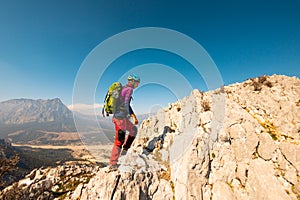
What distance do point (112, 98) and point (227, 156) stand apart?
43.7 ft

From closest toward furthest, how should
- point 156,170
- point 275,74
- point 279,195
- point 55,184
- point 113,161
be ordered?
point 279,195, point 113,161, point 156,170, point 275,74, point 55,184

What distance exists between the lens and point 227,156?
16609 millimetres

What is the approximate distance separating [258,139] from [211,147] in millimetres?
4631

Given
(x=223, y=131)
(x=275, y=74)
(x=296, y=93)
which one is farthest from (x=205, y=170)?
(x=275, y=74)

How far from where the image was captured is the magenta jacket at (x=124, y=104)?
38.4 feet

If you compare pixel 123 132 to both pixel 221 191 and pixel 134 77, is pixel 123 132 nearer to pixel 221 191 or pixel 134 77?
pixel 134 77

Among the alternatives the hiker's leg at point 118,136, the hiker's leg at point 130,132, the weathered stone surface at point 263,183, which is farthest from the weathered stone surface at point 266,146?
the hiker's leg at point 118,136

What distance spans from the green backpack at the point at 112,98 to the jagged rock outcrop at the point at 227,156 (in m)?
7.09

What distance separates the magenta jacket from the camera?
11.7 metres

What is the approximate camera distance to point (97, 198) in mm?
14695

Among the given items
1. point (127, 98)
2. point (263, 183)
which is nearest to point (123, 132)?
point (127, 98)

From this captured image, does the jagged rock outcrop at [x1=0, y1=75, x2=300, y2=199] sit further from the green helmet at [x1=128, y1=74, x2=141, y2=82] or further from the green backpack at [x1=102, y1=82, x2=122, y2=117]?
the green helmet at [x1=128, y1=74, x2=141, y2=82]

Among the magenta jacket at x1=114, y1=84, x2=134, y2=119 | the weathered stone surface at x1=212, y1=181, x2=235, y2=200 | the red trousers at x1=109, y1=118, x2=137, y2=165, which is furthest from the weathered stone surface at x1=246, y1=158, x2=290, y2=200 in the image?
the magenta jacket at x1=114, y1=84, x2=134, y2=119

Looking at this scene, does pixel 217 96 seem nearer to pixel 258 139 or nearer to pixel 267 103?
pixel 267 103
